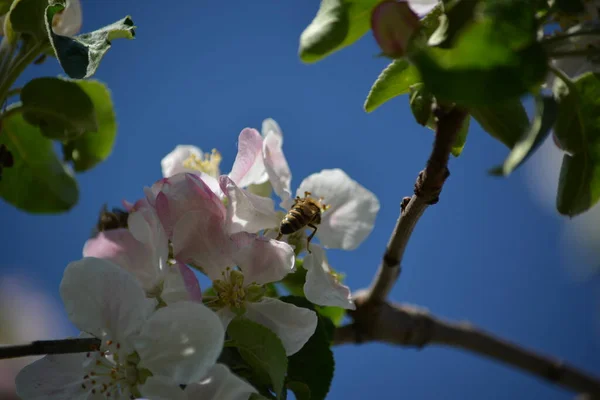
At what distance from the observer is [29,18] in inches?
38.8

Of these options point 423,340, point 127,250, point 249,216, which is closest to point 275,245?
point 249,216

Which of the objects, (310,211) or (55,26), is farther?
(55,26)

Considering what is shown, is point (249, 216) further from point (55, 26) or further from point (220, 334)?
point (55, 26)

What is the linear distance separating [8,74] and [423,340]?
109cm

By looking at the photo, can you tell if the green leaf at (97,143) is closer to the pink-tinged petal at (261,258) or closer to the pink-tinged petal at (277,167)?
the pink-tinged petal at (277,167)

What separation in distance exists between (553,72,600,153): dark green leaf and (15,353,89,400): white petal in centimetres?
71

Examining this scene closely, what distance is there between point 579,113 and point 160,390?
62 centimetres

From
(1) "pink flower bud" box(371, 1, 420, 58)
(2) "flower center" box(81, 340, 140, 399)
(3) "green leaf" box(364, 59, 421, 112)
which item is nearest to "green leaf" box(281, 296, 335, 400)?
(2) "flower center" box(81, 340, 140, 399)

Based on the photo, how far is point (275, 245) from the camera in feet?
2.85

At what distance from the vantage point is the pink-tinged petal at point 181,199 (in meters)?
0.86

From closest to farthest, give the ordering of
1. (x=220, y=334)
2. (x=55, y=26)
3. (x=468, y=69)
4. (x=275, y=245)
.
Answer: (x=468, y=69) → (x=220, y=334) → (x=275, y=245) → (x=55, y=26)

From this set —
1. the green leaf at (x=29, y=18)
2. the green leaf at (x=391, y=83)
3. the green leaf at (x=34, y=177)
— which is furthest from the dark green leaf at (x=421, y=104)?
the green leaf at (x=34, y=177)

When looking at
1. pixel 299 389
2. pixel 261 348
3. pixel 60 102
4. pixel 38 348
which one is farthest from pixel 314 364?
pixel 60 102

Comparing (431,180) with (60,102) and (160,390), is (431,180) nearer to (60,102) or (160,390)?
(160,390)
